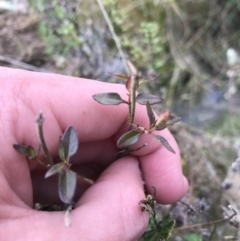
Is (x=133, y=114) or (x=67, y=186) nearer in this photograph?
(x=67, y=186)

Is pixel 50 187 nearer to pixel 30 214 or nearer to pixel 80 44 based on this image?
pixel 30 214

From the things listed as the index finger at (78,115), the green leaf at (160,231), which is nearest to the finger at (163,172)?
the index finger at (78,115)

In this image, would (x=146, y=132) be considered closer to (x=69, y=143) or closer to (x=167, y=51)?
(x=69, y=143)

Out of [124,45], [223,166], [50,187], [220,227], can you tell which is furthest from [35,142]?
[124,45]

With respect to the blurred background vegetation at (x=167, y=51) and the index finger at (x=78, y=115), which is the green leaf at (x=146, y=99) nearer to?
the index finger at (x=78, y=115)

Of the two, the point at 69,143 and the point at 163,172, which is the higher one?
the point at 69,143

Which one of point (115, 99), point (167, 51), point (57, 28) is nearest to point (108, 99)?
point (115, 99)

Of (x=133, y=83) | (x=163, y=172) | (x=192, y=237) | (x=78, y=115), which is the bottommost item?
(x=192, y=237)
